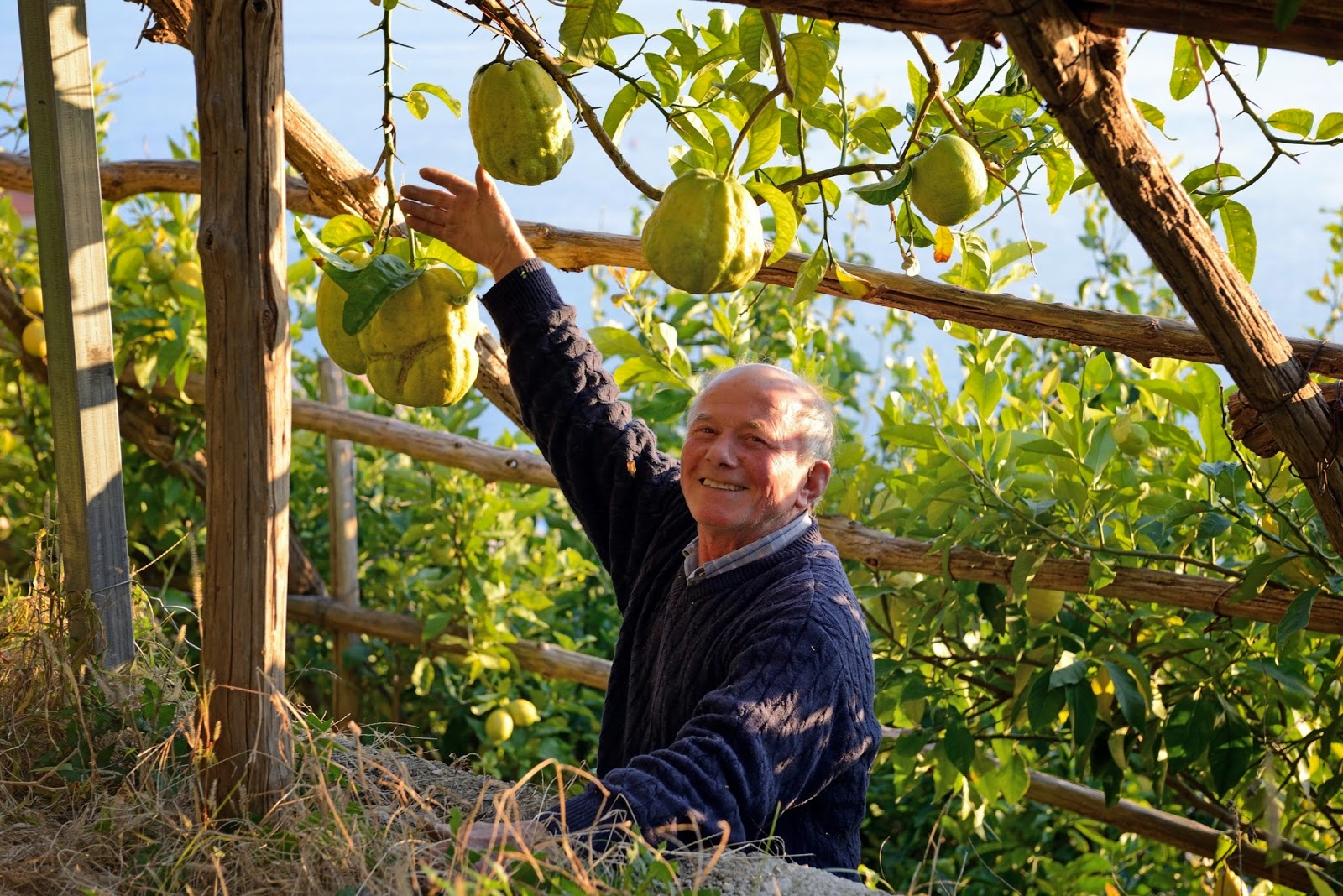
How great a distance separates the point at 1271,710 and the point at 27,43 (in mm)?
2250

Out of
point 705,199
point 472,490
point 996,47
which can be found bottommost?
point 472,490

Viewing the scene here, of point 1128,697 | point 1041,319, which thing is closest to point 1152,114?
point 1041,319

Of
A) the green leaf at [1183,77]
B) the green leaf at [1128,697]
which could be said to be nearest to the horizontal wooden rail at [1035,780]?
the green leaf at [1128,697]

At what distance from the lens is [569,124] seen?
1316mm

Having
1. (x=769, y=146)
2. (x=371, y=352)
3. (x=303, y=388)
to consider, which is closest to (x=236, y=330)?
(x=371, y=352)

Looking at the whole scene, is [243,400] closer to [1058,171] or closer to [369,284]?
[369,284]

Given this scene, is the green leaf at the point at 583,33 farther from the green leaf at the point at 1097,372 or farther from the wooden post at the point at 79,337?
the green leaf at the point at 1097,372

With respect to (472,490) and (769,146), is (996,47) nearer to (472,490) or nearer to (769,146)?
(769,146)

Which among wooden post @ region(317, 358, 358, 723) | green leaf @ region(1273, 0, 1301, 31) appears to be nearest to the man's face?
green leaf @ region(1273, 0, 1301, 31)

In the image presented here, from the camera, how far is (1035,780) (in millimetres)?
2555

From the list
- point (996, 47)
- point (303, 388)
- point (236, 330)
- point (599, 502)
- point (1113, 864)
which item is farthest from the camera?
point (303, 388)

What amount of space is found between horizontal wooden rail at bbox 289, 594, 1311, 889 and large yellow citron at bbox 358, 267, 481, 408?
121 cm

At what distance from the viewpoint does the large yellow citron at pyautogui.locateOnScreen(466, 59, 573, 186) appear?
1270 mm

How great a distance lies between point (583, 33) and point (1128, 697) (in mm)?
1340
